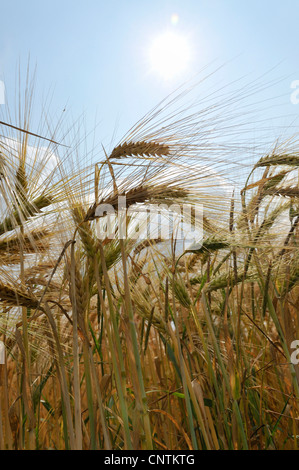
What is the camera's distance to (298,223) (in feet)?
5.46

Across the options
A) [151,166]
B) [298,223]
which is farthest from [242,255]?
[151,166]

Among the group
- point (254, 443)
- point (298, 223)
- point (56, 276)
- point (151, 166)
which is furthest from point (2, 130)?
point (254, 443)

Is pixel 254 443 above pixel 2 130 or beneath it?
beneath

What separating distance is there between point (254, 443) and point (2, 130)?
1249 mm

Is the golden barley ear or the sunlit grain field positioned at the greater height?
the golden barley ear

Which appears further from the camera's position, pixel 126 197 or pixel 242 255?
pixel 242 255

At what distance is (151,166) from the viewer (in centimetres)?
126

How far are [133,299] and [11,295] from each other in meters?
0.45

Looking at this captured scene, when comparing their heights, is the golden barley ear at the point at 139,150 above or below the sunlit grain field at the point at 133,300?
above

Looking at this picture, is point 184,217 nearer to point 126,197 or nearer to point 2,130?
point 126,197
